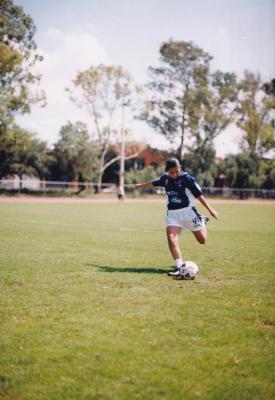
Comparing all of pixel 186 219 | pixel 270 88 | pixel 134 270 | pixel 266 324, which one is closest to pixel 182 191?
pixel 186 219

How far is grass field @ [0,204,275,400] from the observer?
126 inches

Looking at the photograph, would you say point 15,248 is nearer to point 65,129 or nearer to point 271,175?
point 65,129

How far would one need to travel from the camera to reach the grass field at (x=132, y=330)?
10.5 ft

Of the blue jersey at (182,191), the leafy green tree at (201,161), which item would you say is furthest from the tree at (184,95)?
the blue jersey at (182,191)

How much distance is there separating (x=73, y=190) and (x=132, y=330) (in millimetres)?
41751

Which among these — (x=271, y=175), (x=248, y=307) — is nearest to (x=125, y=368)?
(x=248, y=307)

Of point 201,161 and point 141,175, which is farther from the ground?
point 201,161

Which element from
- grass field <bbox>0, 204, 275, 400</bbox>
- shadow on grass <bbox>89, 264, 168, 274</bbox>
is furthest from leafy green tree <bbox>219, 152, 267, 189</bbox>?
shadow on grass <bbox>89, 264, 168, 274</bbox>

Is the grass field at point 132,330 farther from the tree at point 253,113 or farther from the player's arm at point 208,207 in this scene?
the tree at point 253,113

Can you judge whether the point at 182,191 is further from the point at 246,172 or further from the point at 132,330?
the point at 246,172

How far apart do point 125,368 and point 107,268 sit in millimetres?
4291

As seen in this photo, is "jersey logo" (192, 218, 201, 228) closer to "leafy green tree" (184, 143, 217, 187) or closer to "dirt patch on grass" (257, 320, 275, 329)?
"dirt patch on grass" (257, 320, 275, 329)

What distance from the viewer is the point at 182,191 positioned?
304 inches

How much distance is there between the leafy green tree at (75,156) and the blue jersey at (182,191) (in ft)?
155
